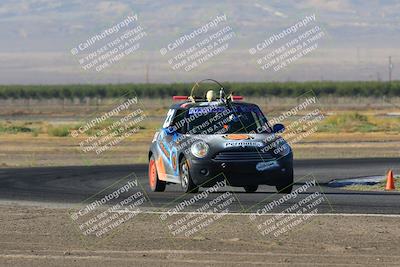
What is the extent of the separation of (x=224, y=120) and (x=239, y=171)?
4.78ft

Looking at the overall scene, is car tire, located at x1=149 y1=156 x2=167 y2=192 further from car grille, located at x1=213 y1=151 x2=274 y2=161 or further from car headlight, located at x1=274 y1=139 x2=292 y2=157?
car headlight, located at x1=274 y1=139 x2=292 y2=157

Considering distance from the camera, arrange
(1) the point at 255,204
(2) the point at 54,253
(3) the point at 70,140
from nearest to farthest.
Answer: (2) the point at 54,253
(1) the point at 255,204
(3) the point at 70,140

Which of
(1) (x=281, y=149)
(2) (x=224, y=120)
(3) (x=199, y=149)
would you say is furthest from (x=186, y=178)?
(1) (x=281, y=149)

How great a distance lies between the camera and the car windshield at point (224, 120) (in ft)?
68.5

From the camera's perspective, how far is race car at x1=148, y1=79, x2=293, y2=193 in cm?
1995

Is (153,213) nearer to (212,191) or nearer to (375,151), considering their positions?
(212,191)

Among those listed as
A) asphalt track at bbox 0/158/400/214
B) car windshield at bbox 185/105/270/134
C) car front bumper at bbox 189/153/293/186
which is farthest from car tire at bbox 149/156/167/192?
car front bumper at bbox 189/153/293/186

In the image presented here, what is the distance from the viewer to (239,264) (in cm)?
1247

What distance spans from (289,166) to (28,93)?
5857 inches

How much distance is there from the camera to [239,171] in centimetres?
1995

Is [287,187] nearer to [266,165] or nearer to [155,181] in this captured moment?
[266,165]

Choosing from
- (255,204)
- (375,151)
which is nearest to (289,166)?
(255,204)

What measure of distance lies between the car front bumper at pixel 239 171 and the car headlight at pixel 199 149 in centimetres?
10

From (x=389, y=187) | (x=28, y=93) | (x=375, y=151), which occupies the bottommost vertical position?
(x=28, y=93)
